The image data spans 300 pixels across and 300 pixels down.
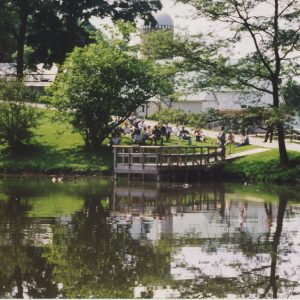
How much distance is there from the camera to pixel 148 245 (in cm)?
A: 1762

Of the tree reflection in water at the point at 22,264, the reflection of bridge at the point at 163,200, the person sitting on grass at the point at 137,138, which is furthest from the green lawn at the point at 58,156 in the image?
the tree reflection in water at the point at 22,264

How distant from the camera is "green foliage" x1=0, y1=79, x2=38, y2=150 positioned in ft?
141

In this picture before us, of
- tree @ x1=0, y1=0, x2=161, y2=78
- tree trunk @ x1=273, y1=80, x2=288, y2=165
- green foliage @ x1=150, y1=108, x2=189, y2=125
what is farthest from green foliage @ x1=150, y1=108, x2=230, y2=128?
tree @ x1=0, y1=0, x2=161, y2=78

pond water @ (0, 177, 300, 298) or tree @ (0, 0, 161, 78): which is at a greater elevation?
tree @ (0, 0, 161, 78)

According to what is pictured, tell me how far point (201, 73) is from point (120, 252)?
23628mm

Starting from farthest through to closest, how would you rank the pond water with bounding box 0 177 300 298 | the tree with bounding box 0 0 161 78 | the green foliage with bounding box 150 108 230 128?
the tree with bounding box 0 0 161 78 < the green foliage with bounding box 150 108 230 128 < the pond water with bounding box 0 177 300 298

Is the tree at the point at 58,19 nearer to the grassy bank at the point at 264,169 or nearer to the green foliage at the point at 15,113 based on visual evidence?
the green foliage at the point at 15,113

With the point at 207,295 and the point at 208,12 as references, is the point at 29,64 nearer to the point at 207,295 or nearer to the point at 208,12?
the point at 208,12

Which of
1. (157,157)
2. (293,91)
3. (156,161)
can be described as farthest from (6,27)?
(293,91)

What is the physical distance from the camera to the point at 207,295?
1292 cm

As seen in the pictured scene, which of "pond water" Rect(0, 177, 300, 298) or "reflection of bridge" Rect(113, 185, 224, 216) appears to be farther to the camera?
"reflection of bridge" Rect(113, 185, 224, 216)

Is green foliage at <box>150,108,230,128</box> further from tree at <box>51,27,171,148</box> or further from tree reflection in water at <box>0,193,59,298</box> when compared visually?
tree reflection in water at <box>0,193,59,298</box>

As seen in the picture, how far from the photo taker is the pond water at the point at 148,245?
1349 centimetres

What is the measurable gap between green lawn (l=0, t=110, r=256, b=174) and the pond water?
11.1m
